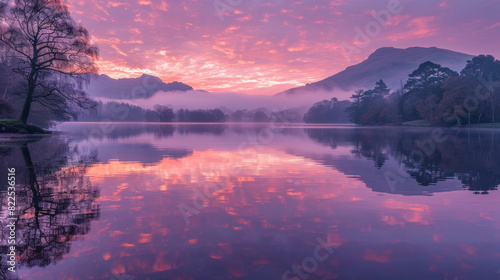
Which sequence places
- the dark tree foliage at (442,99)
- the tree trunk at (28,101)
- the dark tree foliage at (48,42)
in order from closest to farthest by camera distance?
the dark tree foliage at (48,42) → the tree trunk at (28,101) → the dark tree foliage at (442,99)

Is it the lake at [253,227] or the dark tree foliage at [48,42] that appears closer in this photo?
the lake at [253,227]

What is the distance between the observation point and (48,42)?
37.4 m

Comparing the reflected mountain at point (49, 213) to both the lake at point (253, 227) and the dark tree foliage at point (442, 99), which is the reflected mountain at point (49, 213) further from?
the dark tree foliage at point (442, 99)

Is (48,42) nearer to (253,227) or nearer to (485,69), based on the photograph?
(253,227)

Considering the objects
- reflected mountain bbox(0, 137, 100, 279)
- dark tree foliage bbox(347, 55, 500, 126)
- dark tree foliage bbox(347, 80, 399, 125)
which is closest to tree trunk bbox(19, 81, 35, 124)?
reflected mountain bbox(0, 137, 100, 279)

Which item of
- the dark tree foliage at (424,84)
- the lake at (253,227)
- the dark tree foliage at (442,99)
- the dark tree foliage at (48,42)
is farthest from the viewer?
the dark tree foliage at (424,84)

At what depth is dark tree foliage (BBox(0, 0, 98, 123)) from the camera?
35.8m

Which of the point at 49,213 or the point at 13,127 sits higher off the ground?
the point at 13,127

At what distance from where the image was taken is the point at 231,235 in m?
7.18

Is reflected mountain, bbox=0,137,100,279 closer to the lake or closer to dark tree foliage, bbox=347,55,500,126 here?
the lake

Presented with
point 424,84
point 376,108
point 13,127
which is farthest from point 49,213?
point 376,108

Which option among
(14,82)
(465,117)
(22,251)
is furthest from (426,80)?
(22,251)

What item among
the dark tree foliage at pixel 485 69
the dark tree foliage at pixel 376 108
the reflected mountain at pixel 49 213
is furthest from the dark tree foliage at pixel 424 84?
the reflected mountain at pixel 49 213

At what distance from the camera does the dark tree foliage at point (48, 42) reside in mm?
35781
